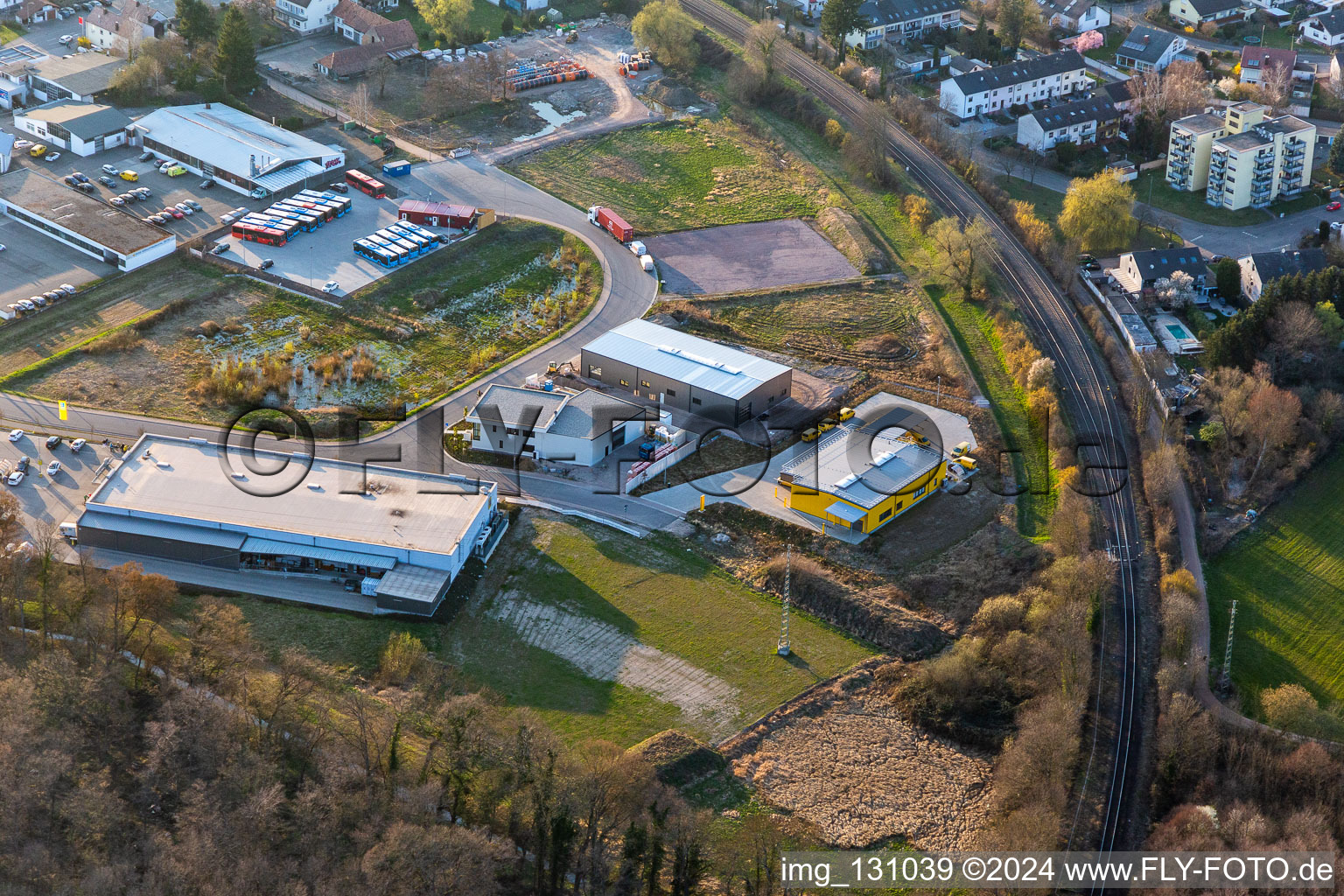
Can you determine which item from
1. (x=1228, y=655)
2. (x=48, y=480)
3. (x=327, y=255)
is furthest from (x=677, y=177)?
(x=1228, y=655)

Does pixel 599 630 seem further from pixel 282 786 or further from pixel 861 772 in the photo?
pixel 282 786

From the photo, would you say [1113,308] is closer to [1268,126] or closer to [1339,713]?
[1268,126]

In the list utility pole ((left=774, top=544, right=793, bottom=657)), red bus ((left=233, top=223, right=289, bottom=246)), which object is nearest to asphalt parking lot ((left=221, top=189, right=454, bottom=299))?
red bus ((left=233, top=223, right=289, bottom=246))

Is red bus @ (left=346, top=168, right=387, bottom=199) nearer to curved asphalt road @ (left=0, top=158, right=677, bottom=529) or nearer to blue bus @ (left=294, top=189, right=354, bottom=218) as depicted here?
blue bus @ (left=294, top=189, right=354, bottom=218)

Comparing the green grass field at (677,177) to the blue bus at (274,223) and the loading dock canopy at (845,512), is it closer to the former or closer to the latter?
the blue bus at (274,223)

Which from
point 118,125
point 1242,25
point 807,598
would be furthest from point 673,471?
point 1242,25

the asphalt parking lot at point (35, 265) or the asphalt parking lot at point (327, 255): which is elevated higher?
the asphalt parking lot at point (35, 265)

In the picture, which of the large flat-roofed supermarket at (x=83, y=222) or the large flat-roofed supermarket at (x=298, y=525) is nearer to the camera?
the large flat-roofed supermarket at (x=298, y=525)

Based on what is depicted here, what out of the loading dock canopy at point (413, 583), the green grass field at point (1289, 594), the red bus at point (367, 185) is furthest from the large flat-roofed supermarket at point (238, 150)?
the green grass field at point (1289, 594)
